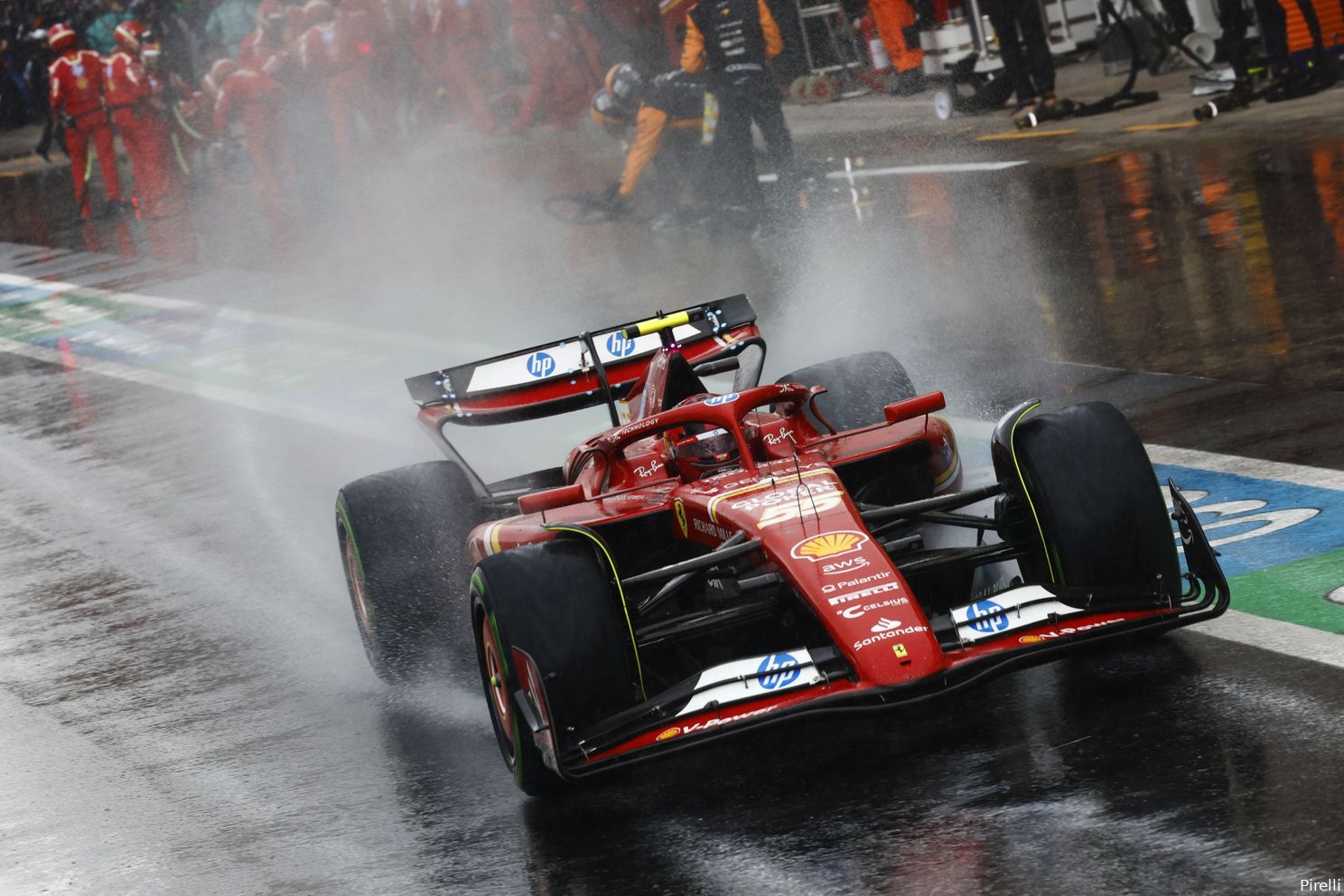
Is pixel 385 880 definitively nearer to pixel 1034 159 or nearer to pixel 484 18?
pixel 1034 159

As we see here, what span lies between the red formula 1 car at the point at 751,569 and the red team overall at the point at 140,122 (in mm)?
22025

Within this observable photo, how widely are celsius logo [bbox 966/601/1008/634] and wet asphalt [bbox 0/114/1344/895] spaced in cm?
34

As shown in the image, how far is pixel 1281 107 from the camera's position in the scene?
661 inches

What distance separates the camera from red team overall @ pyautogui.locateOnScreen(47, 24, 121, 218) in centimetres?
2844

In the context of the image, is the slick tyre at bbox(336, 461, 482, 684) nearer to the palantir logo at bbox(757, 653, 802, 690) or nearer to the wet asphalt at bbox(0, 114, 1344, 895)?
the wet asphalt at bbox(0, 114, 1344, 895)

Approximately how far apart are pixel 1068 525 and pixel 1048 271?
24.2 ft

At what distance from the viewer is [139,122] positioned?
92.9ft

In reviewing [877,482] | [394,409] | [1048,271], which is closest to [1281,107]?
[1048,271]

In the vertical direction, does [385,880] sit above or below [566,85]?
below

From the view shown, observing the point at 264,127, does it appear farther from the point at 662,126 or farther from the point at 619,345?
the point at 619,345

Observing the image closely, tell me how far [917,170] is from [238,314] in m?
6.90

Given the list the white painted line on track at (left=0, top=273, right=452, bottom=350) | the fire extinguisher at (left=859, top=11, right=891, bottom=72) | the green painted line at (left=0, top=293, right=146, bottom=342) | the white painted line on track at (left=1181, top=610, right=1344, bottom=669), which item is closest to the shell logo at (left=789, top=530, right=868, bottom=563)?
the white painted line on track at (left=1181, top=610, right=1344, bottom=669)

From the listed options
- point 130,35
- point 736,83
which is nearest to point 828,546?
point 736,83

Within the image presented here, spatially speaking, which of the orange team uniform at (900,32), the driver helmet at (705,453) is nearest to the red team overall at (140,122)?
the orange team uniform at (900,32)
